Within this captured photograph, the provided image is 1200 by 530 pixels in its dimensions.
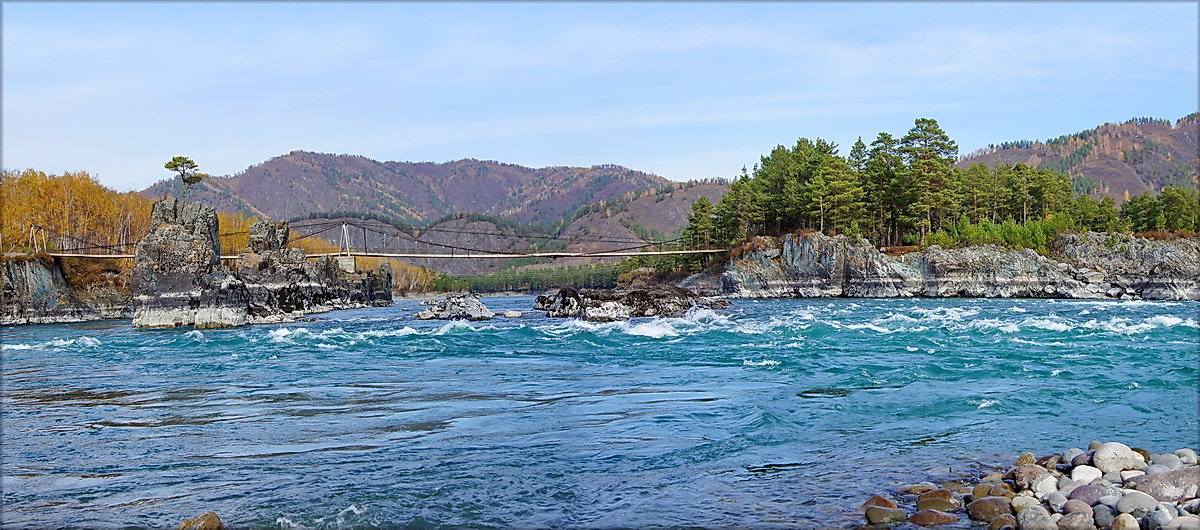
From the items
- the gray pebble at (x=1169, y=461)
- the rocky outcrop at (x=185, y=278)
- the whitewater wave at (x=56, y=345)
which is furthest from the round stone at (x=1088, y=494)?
the rocky outcrop at (x=185, y=278)

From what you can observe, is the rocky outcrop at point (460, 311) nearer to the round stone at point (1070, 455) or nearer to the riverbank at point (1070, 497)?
the round stone at point (1070, 455)

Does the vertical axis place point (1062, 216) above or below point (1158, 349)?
above

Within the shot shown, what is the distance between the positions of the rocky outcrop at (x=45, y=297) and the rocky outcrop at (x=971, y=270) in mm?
51400

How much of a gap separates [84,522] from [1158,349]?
2403 cm

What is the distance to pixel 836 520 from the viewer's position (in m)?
7.25

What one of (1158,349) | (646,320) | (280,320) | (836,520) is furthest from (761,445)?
(280,320)

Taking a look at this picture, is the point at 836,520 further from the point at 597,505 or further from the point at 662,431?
the point at 662,431

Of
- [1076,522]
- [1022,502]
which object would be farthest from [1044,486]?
[1076,522]

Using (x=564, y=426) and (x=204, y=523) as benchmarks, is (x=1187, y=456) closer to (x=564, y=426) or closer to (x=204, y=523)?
(x=564, y=426)

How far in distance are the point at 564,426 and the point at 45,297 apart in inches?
2284

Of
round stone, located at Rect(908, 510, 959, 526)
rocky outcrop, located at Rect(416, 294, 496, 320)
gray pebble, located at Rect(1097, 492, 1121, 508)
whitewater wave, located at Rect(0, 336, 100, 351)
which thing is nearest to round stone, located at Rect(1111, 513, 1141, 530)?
gray pebble, located at Rect(1097, 492, 1121, 508)

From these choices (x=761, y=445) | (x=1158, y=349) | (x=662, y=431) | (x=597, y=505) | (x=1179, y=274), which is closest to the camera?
(x=597, y=505)

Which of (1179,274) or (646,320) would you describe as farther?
(1179,274)

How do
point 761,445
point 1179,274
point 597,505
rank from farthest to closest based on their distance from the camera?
1. point 1179,274
2. point 761,445
3. point 597,505
